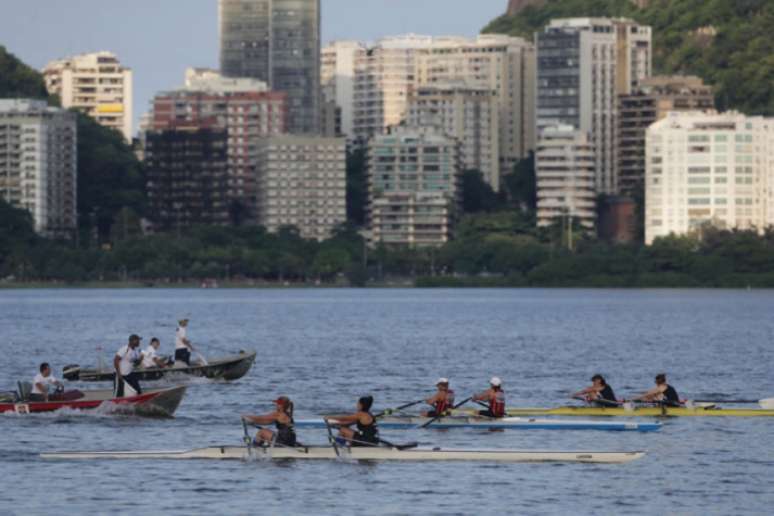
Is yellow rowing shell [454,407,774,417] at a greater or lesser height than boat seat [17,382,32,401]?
lesser

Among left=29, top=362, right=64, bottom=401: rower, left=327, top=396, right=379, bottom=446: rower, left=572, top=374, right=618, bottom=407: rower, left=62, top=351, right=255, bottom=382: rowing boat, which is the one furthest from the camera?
left=62, top=351, right=255, bottom=382: rowing boat

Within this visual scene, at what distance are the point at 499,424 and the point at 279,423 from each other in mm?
9523

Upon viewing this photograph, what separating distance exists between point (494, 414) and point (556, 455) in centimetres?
639

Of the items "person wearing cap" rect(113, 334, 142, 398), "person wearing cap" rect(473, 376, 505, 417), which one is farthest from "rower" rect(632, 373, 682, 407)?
"person wearing cap" rect(113, 334, 142, 398)

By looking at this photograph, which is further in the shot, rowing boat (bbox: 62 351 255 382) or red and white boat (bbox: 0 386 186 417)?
rowing boat (bbox: 62 351 255 382)

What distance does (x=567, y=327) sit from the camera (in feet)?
499

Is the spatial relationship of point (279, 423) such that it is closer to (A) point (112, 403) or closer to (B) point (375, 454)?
(B) point (375, 454)

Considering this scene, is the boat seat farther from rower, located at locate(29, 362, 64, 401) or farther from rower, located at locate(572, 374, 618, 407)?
rower, located at locate(572, 374, 618, 407)

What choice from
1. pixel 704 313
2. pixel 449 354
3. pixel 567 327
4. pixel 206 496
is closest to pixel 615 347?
pixel 449 354

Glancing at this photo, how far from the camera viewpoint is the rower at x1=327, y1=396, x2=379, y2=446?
162ft

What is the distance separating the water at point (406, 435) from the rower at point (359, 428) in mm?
721

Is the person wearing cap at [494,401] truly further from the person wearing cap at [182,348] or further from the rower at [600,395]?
the person wearing cap at [182,348]

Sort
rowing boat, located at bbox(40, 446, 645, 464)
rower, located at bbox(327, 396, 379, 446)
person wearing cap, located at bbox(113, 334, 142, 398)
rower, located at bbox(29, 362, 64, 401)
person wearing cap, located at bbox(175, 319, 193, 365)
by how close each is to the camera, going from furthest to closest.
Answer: person wearing cap, located at bbox(175, 319, 193, 365) < rower, located at bbox(29, 362, 64, 401) < person wearing cap, located at bbox(113, 334, 142, 398) < rowing boat, located at bbox(40, 446, 645, 464) < rower, located at bbox(327, 396, 379, 446)

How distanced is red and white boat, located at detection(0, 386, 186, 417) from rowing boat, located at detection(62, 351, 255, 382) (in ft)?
15.8
